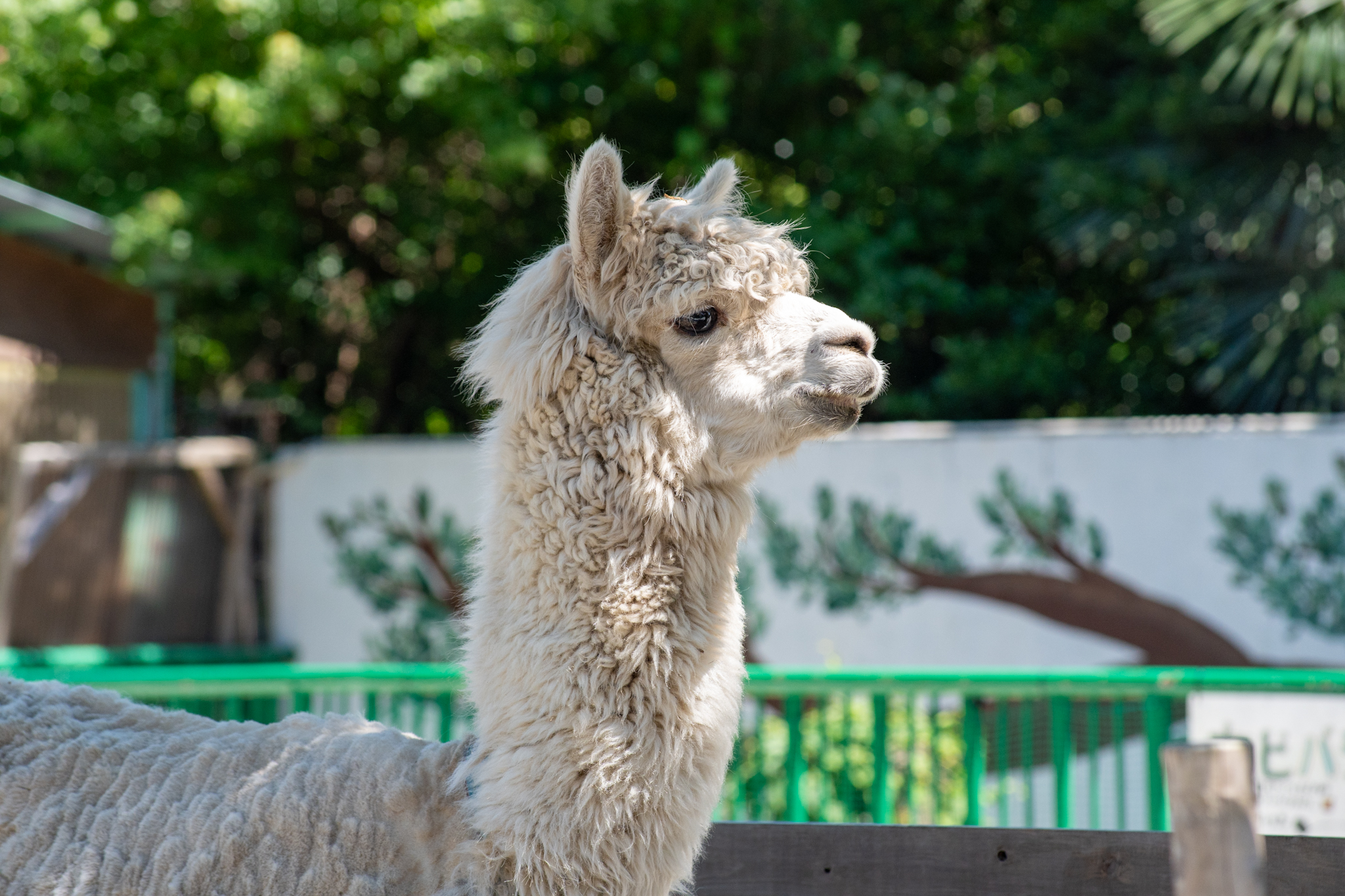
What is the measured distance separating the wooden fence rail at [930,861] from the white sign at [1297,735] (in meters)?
2.32

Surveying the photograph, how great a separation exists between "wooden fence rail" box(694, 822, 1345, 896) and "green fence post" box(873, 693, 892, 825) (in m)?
1.84

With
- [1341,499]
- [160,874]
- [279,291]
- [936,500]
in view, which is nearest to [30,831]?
[160,874]

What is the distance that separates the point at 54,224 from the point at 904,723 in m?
7.41

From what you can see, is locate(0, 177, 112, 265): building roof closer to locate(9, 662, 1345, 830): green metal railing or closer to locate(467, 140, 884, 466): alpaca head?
locate(9, 662, 1345, 830): green metal railing

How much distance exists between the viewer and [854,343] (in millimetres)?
2186

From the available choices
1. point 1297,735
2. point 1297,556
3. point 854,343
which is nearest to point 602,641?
point 854,343

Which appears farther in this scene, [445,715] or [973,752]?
[445,715]

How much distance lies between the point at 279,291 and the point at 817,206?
6001 mm

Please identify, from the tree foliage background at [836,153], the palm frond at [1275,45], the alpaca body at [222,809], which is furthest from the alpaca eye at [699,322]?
the tree foliage background at [836,153]

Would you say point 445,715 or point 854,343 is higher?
point 854,343

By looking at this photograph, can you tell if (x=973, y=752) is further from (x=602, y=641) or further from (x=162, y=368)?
(x=162, y=368)

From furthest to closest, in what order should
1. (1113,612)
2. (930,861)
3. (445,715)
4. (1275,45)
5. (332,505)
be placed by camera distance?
1. (332,505)
2. (1275,45)
3. (1113,612)
4. (445,715)
5. (930,861)

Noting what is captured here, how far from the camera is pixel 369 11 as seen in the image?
8.81 meters

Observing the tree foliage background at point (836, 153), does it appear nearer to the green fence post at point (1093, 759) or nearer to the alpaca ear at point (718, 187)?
the green fence post at point (1093, 759)
